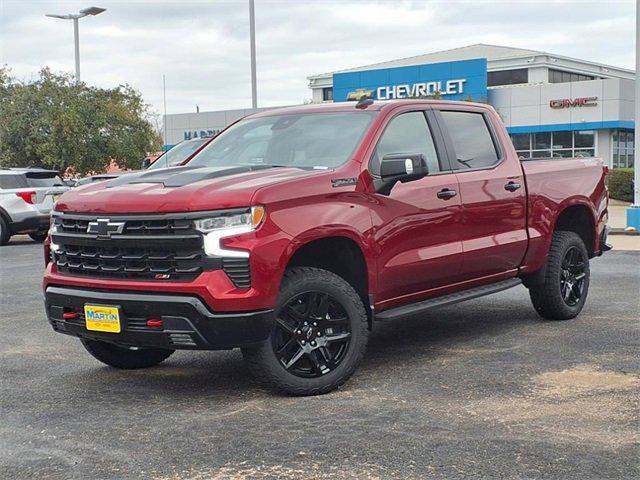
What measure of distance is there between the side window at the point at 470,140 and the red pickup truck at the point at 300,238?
0.06 ft

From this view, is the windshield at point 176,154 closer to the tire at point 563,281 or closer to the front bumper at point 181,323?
the tire at point 563,281

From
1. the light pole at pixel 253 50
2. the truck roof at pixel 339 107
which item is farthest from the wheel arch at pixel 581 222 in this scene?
the light pole at pixel 253 50

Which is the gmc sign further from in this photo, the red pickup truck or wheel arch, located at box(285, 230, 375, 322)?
wheel arch, located at box(285, 230, 375, 322)

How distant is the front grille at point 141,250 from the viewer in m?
5.10

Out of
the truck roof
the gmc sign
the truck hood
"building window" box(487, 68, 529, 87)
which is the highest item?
"building window" box(487, 68, 529, 87)

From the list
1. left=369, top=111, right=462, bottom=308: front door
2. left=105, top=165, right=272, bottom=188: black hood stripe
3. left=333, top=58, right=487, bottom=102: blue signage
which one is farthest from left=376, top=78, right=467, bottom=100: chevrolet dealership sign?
left=105, top=165, right=272, bottom=188: black hood stripe

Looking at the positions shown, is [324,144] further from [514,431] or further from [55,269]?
[514,431]

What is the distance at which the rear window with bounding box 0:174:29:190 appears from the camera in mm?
17719

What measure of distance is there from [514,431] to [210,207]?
81.9 inches

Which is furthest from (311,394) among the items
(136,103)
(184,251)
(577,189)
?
(136,103)

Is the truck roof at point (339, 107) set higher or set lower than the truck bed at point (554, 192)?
higher

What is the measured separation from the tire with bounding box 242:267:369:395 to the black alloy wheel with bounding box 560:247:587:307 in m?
2.99

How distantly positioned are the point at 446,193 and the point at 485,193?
54cm

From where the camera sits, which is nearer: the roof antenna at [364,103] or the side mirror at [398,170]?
the side mirror at [398,170]
